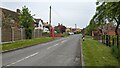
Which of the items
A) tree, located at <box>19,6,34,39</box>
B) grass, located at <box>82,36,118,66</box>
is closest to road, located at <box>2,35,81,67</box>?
grass, located at <box>82,36,118,66</box>

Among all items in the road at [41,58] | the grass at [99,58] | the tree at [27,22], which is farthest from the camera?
the tree at [27,22]

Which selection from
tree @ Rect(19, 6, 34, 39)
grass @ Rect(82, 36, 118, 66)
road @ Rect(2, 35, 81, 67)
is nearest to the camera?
grass @ Rect(82, 36, 118, 66)

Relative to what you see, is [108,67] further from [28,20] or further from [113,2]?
[28,20]

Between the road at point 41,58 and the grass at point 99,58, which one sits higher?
the grass at point 99,58

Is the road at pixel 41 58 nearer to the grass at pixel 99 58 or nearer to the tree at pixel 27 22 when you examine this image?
the grass at pixel 99 58

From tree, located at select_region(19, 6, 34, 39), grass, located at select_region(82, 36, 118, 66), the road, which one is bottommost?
the road

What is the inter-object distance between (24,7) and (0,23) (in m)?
21.3

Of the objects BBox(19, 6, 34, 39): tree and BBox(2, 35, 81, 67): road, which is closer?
BBox(2, 35, 81, 67): road

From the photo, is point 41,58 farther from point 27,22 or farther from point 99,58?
point 27,22

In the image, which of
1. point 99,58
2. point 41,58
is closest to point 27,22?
point 41,58

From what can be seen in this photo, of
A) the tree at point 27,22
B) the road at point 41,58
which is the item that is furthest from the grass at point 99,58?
the tree at point 27,22

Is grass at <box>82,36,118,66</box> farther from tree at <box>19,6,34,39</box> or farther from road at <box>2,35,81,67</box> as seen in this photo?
tree at <box>19,6,34,39</box>

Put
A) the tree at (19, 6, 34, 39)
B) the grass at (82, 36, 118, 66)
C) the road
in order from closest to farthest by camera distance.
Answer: the grass at (82, 36, 118, 66) → the road → the tree at (19, 6, 34, 39)

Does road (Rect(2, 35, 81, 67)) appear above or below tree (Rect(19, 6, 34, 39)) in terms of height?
below
